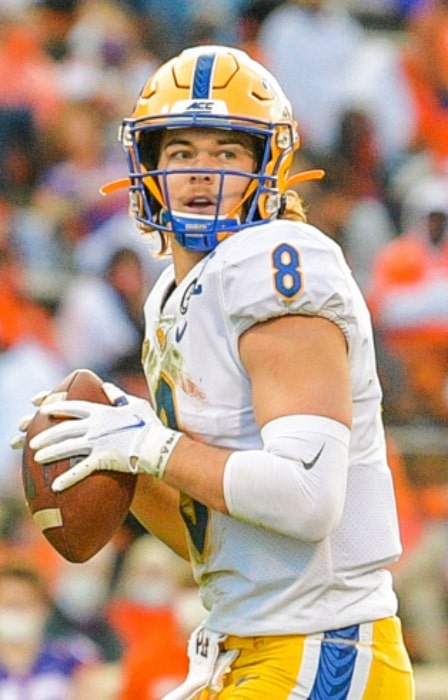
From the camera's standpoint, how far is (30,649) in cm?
494

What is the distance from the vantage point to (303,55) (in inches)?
293

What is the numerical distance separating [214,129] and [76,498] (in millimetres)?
694

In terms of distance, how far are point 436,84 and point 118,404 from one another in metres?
5.44

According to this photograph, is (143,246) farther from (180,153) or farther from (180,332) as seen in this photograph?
(180,332)

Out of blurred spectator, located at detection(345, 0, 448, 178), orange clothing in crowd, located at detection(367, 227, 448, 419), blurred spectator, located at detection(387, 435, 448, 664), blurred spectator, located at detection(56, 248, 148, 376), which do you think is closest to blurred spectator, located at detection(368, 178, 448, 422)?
orange clothing in crowd, located at detection(367, 227, 448, 419)

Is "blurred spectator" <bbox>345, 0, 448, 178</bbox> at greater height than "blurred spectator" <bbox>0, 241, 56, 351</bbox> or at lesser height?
greater

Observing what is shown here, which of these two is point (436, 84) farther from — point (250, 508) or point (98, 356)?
point (250, 508)

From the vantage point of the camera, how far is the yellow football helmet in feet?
9.00

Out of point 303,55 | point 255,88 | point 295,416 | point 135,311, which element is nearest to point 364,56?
point 303,55

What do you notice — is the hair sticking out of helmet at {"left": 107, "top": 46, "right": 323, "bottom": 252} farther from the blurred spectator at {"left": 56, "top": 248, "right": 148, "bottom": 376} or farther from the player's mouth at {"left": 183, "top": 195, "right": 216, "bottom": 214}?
the blurred spectator at {"left": 56, "top": 248, "right": 148, "bottom": 376}

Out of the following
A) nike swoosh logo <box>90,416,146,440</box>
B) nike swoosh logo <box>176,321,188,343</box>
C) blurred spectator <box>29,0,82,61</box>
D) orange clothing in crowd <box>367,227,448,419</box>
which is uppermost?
nike swoosh logo <box>176,321,188,343</box>

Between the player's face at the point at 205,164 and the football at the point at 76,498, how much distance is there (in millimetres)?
362

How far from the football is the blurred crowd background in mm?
2275

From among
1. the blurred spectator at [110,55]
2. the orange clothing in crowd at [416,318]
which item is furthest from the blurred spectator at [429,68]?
the blurred spectator at [110,55]
